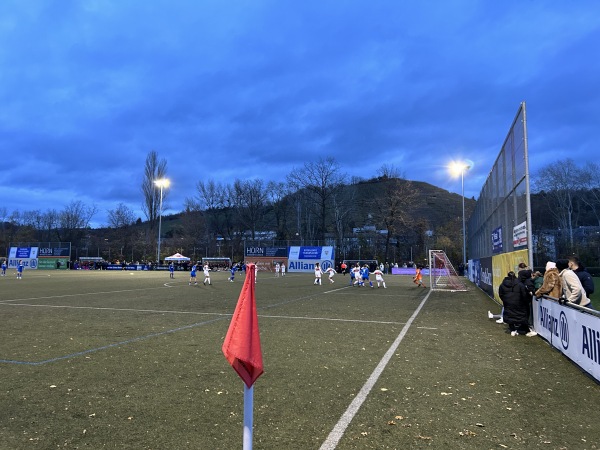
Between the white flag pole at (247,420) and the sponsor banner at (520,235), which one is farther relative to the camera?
the sponsor banner at (520,235)

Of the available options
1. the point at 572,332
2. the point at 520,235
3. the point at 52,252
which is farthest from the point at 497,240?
the point at 52,252

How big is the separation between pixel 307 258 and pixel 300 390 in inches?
2078

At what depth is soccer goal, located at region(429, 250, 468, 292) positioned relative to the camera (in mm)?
26719

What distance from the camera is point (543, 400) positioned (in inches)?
202

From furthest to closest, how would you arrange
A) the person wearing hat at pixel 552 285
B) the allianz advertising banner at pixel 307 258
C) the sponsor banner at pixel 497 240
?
the allianz advertising banner at pixel 307 258, the sponsor banner at pixel 497 240, the person wearing hat at pixel 552 285

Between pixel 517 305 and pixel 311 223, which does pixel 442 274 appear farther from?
pixel 311 223

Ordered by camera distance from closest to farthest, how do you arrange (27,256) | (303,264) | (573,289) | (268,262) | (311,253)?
(573,289), (311,253), (303,264), (268,262), (27,256)

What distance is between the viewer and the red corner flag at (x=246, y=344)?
2.56 metres

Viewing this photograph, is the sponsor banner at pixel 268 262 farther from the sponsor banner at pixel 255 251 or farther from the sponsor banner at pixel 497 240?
the sponsor banner at pixel 497 240

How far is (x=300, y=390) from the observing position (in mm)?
5449

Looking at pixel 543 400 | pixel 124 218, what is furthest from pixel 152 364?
pixel 124 218

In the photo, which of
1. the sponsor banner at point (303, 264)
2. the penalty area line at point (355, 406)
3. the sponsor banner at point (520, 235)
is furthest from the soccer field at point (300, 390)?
the sponsor banner at point (303, 264)

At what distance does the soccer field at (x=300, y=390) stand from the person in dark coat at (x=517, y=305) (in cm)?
51

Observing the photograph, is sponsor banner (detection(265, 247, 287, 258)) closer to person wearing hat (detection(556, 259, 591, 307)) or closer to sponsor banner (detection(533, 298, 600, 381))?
sponsor banner (detection(533, 298, 600, 381))
